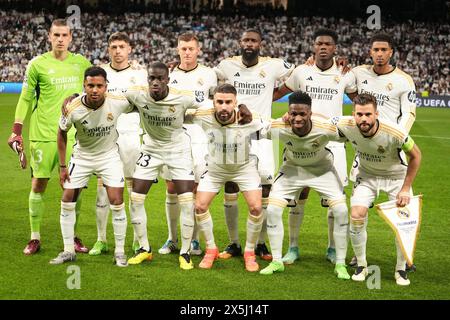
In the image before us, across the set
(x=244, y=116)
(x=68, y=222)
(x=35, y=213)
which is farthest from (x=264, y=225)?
(x=35, y=213)

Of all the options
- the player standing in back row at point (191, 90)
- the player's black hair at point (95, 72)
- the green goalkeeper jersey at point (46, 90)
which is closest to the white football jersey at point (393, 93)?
the player standing in back row at point (191, 90)

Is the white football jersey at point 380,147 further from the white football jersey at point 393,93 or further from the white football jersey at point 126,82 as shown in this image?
the white football jersey at point 126,82

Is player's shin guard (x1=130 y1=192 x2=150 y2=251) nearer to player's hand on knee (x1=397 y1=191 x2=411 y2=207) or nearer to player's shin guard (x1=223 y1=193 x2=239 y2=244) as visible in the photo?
player's shin guard (x1=223 y1=193 x2=239 y2=244)

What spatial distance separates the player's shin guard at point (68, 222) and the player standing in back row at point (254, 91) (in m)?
1.56

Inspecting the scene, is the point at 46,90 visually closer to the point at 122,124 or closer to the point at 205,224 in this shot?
the point at 122,124

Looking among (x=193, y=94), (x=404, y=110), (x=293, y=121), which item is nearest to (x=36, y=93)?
(x=193, y=94)

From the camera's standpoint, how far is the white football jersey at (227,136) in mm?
6906

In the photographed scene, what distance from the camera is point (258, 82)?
25.0 feet

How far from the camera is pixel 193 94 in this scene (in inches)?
278

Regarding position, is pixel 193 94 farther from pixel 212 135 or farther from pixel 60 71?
pixel 60 71

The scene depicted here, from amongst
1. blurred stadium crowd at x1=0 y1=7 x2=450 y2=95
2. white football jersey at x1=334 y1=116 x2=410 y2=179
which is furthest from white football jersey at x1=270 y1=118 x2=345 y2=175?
blurred stadium crowd at x1=0 y1=7 x2=450 y2=95

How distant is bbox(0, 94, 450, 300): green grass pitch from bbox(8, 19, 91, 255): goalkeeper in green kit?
56 centimetres

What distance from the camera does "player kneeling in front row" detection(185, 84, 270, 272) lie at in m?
6.91

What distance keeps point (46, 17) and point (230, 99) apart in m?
33.0
